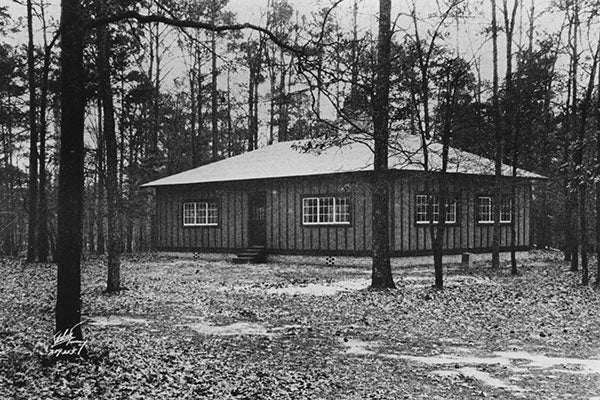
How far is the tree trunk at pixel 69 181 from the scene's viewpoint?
720 centimetres

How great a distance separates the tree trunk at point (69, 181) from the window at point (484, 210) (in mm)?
21343

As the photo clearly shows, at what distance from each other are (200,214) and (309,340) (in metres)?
A: 19.1

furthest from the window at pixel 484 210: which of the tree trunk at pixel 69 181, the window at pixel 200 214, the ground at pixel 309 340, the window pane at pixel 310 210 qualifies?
the tree trunk at pixel 69 181

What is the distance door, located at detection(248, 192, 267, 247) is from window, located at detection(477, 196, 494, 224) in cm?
923

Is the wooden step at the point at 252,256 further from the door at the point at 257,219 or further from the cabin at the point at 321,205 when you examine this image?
the door at the point at 257,219

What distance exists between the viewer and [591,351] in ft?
28.5

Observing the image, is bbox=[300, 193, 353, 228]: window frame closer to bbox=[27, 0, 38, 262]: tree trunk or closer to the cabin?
the cabin

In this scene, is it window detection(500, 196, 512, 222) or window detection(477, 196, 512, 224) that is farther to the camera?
window detection(500, 196, 512, 222)

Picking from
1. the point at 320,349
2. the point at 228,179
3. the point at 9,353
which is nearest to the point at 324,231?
the point at 228,179

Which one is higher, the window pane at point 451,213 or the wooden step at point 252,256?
the window pane at point 451,213

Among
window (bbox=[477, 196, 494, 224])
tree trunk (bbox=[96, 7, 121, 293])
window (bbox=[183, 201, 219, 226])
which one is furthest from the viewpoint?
window (bbox=[183, 201, 219, 226])

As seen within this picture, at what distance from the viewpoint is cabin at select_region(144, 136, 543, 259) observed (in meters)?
22.7

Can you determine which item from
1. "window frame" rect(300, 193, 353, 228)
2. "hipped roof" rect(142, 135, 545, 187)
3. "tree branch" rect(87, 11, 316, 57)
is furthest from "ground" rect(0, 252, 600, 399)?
"hipped roof" rect(142, 135, 545, 187)
